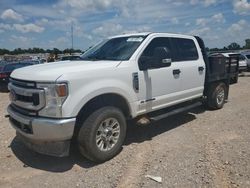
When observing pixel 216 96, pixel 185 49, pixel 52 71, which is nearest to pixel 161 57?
pixel 185 49

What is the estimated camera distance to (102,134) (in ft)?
15.8

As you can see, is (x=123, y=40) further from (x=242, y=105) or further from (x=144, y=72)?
(x=242, y=105)

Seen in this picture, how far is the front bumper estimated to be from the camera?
4234 millimetres

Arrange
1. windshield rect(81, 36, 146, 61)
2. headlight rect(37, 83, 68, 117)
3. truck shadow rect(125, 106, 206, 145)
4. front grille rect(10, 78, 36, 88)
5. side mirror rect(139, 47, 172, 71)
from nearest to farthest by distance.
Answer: headlight rect(37, 83, 68, 117) < front grille rect(10, 78, 36, 88) < side mirror rect(139, 47, 172, 71) < windshield rect(81, 36, 146, 61) < truck shadow rect(125, 106, 206, 145)

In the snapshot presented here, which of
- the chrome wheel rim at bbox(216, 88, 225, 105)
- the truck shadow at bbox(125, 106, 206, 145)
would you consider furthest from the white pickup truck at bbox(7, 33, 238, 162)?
the chrome wheel rim at bbox(216, 88, 225, 105)

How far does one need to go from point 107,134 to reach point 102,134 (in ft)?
0.35

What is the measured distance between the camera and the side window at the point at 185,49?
6516mm

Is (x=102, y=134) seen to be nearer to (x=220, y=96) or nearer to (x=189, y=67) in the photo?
(x=189, y=67)

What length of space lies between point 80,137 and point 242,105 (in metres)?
6.19

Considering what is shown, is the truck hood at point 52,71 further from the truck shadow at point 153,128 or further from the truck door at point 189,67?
the truck door at point 189,67

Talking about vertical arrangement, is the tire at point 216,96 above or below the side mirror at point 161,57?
below

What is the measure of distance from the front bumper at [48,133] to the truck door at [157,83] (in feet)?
5.26

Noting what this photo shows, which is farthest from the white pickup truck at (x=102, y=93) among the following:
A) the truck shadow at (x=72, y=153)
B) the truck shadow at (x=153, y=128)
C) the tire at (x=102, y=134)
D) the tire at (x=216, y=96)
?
the tire at (x=216, y=96)

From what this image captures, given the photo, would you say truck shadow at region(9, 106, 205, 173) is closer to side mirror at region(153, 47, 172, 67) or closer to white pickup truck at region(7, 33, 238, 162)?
white pickup truck at region(7, 33, 238, 162)
